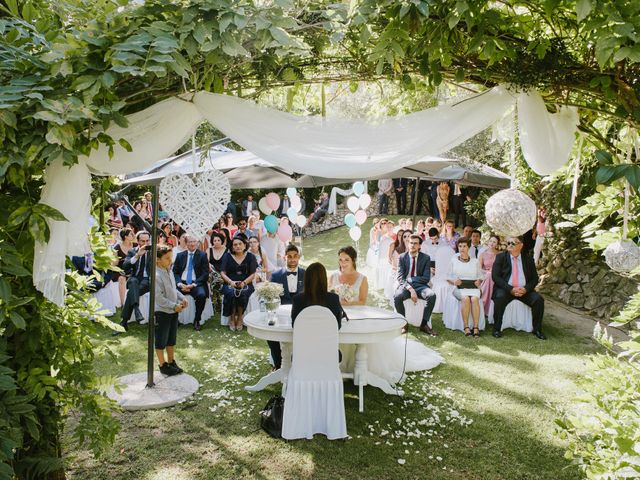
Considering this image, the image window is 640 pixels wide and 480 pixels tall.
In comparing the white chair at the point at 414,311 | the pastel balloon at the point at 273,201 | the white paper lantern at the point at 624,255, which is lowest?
the white chair at the point at 414,311

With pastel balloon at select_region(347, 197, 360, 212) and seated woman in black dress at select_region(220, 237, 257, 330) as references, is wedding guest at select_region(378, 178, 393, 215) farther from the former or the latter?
seated woman in black dress at select_region(220, 237, 257, 330)

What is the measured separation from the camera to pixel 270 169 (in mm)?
5785

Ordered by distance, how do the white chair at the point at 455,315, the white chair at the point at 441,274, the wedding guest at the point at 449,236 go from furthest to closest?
the wedding guest at the point at 449,236
the white chair at the point at 441,274
the white chair at the point at 455,315

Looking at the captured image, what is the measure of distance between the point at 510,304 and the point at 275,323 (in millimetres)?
4114

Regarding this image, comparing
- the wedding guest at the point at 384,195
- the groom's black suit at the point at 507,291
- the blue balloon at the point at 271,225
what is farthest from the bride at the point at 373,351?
the wedding guest at the point at 384,195

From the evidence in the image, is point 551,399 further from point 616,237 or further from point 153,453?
point 153,453

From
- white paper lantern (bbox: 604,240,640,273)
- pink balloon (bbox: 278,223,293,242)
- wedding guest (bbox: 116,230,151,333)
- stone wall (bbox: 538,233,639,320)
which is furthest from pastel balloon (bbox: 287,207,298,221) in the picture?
white paper lantern (bbox: 604,240,640,273)

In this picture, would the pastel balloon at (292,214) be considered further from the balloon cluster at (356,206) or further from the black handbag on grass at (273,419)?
the black handbag on grass at (273,419)

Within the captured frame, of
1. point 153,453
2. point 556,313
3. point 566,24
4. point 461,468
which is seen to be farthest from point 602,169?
point 556,313

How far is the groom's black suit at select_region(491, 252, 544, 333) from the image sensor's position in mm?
7238

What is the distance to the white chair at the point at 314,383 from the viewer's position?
4102 mm

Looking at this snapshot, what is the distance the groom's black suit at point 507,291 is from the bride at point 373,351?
162 centimetres

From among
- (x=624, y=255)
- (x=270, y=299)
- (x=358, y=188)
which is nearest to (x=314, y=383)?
(x=270, y=299)

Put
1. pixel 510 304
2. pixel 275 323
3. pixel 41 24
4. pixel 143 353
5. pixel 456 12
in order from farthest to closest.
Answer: pixel 510 304, pixel 143 353, pixel 275 323, pixel 41 24, pixel 456 12
